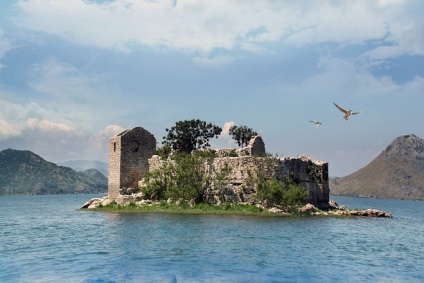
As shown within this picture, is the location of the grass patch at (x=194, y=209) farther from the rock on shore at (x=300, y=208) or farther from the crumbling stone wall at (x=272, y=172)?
the crumbling stone wall at (x=272, y=172)

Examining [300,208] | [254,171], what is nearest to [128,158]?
[254,171]

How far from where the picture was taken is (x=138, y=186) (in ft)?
151

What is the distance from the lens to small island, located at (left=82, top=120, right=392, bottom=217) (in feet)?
127

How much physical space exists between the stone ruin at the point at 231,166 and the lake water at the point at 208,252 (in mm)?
8815

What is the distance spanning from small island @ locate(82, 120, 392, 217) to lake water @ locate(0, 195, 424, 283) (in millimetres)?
6794

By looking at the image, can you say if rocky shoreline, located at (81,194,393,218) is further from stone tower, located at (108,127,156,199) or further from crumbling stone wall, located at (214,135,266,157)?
crumbling stone wall, located at (214,135,266,157)

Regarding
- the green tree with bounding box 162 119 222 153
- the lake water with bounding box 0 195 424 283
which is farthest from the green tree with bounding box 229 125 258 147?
the lake water with bounding box 0 195 424 283

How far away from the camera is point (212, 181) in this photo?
41.9m

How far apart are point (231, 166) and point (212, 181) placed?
2088 mm

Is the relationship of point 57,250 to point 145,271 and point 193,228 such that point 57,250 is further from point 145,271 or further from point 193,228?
point 193,228

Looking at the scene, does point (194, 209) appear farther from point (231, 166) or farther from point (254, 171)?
point (254, 171)

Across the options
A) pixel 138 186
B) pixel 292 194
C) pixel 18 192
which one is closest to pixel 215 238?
pixel 292 194

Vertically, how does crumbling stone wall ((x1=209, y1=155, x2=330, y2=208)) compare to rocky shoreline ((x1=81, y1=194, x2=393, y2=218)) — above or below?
above

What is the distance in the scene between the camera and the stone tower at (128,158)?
148 ft
